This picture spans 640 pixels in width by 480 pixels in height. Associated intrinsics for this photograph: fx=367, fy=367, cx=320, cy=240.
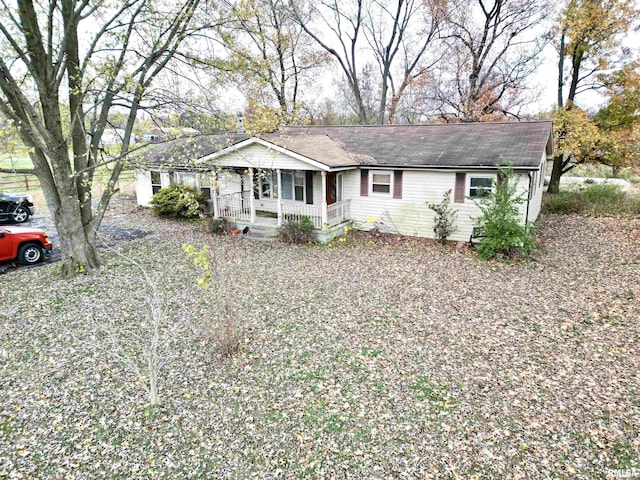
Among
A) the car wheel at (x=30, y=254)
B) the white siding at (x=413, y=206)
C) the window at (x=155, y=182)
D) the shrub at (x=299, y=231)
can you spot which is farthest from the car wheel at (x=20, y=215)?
the white siding at (x=413, y=206)

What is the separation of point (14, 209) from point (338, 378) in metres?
17.3

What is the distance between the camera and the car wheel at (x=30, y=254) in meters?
11.0

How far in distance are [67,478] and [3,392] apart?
2.37 meters

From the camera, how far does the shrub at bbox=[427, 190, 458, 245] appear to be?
13.3 meters

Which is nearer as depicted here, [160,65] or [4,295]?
[4,295]

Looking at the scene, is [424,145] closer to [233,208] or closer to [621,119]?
[233,208]

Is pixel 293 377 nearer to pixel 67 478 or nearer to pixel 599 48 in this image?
pixel 67 478

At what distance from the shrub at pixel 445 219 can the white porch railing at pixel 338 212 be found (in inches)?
137

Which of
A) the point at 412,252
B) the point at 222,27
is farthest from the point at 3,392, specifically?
the point at 412,252

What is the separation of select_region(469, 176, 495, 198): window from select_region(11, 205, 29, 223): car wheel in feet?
61.9

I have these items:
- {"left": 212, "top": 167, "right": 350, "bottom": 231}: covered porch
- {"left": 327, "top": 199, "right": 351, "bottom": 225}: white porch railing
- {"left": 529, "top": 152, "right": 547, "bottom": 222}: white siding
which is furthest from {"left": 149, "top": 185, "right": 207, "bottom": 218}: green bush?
{"left": 529, "top": 152, "right": 547, "bottom": 222}: white siding

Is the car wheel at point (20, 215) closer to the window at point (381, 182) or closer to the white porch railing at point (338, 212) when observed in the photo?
the white porch railing at point (338, 212)

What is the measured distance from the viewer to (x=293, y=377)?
224 inches

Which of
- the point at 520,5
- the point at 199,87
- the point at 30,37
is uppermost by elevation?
the point at 520,5
